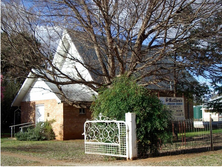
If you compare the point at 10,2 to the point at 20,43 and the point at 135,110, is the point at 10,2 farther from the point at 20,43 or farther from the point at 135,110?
the point at 135,110

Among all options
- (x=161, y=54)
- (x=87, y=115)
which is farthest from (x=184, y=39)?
(x=87, y=115)

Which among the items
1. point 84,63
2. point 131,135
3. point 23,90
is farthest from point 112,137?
point 23,90

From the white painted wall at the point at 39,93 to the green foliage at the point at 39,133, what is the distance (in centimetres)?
198

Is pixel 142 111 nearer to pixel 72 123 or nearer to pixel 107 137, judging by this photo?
pixel 107 137

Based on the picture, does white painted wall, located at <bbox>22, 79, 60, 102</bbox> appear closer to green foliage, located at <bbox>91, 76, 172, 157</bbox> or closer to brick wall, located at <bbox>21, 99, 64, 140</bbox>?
brick wall, located at <bbox>21, 99, 64, 140</bbox>

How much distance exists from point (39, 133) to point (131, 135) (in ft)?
35.6

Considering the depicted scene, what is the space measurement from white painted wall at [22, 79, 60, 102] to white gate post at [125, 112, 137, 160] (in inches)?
408

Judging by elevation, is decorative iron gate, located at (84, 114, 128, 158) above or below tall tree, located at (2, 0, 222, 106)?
below

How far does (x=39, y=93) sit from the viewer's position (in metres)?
21.8

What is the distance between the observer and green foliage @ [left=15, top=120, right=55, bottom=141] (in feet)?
63.6

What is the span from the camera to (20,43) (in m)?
14.4

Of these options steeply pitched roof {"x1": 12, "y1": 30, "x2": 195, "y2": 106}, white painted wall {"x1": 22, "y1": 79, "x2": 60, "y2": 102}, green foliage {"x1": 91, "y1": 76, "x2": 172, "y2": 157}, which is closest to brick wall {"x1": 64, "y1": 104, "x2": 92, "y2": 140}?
steeply pitched roof {"x1": 12, "y1": 30, "x2": 195, "y2": 106}

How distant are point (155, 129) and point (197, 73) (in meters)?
5.11

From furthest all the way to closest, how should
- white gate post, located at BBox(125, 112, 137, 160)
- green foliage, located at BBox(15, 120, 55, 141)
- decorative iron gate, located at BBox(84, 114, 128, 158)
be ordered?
green foliage, located at BBox(15, 120, 55, 141), decorative iron gate, located at BBox(84, 114, 128, 158), white gate post, located at BBox(125, 112, 137, 160)
